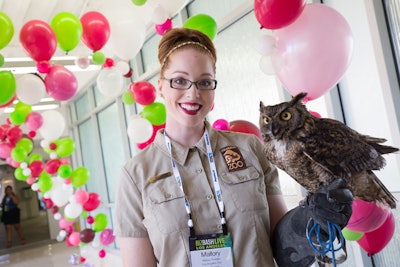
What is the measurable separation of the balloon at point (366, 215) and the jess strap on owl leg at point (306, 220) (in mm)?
374

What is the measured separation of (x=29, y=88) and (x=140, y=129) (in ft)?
2.95

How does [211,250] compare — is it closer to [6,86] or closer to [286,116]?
[286,116]

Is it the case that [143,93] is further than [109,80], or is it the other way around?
[109,80]

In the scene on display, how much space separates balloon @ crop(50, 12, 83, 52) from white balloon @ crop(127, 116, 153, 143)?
66 cm

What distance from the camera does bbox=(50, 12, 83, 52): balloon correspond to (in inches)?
93.8

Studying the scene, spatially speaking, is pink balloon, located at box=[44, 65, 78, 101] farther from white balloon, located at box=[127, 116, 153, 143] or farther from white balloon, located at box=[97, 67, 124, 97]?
white balloon, located at box=[127, 116, 153, 143]

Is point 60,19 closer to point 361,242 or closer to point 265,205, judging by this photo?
point 265,205

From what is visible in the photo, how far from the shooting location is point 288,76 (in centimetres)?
153

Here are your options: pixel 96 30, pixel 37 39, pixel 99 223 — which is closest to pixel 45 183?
pixel 99 223

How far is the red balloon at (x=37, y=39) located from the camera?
2.28 meters

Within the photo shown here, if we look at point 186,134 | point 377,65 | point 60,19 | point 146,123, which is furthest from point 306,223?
point 60,19

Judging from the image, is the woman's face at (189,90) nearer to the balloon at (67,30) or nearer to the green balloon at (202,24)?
the green balloon at (202,24)

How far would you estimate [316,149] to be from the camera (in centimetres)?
95

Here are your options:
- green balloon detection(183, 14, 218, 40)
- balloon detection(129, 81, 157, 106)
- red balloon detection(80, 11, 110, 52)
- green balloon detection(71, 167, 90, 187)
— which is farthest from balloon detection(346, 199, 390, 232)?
green balloon detection(71, 167, 90, 187)
